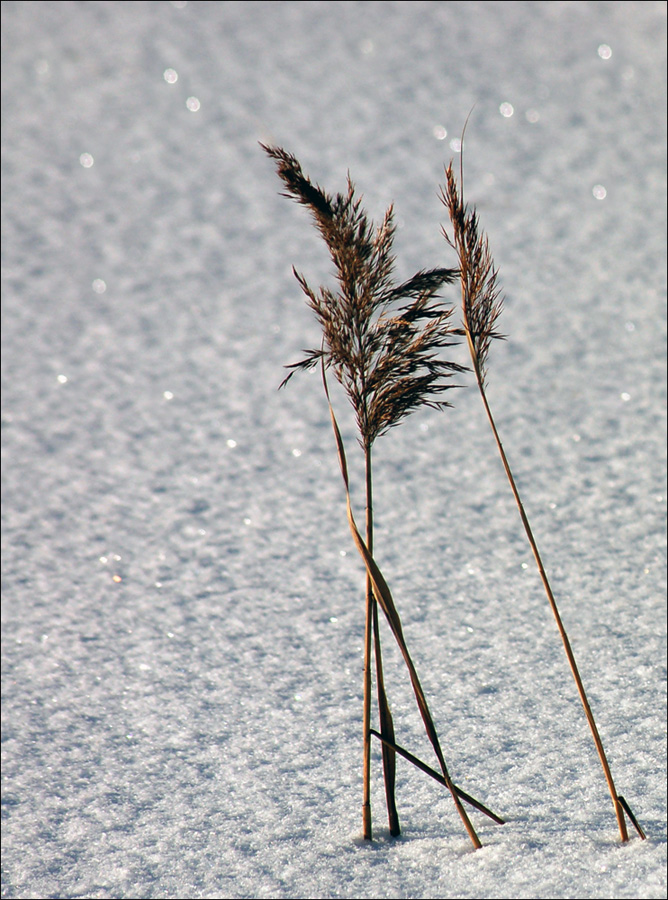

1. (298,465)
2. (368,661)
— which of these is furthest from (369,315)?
(298,465)

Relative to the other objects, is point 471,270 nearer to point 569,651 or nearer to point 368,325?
point 368,325

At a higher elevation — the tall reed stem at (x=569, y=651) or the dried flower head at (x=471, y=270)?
the dried flower head at (x=471, y=270)

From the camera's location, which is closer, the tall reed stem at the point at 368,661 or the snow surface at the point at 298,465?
the tall reed stem at the point at 368,661

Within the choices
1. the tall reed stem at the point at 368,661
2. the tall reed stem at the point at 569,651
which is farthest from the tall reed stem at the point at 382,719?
the tall reed stem at the point at 569,651

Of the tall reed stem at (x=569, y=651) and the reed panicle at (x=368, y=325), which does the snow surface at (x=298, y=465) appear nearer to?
the tall reed stem at (x=569, y=651)

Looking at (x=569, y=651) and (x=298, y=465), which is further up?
(x=298, y=465)

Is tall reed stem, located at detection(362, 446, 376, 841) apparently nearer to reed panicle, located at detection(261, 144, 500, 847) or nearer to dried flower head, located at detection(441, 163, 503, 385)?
reed panicle, located at detection(261, 144, 500, 847)

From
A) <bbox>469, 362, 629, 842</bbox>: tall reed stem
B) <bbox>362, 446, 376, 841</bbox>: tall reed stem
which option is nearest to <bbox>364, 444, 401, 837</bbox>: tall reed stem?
<bbox>362, 446, 376, 841</bbox>: tall reed stem

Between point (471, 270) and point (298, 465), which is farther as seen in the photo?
point (298, 465)
